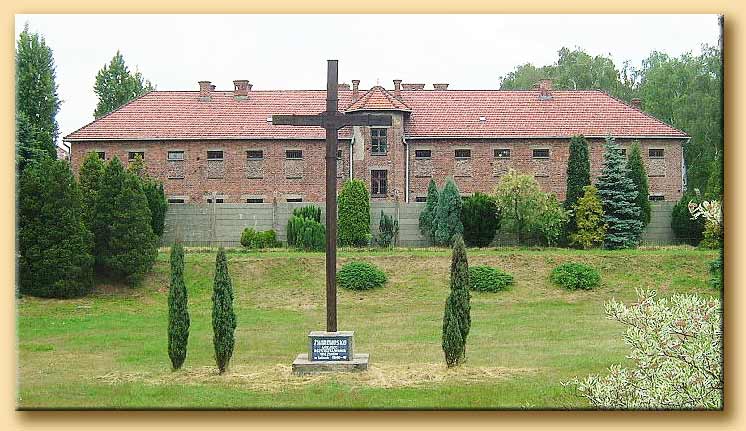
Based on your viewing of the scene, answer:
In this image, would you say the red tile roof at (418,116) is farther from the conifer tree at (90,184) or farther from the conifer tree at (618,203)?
the conifer tree at (90,184)

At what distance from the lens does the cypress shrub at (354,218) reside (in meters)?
28.8

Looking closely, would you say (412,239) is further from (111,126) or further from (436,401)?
(436,401)

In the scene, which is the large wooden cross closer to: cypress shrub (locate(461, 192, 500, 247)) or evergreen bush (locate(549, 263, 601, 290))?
evergreen bush (locate(549, 263, 601, 290))

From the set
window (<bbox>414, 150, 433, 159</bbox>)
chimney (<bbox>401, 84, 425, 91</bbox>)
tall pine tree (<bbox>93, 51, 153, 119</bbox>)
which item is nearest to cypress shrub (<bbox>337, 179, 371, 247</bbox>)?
window (<bbox>414, 150, 433, 159</bbox>)

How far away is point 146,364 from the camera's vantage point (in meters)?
14.8

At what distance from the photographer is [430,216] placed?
2962cm

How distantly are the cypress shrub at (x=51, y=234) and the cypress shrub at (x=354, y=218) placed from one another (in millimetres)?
8881

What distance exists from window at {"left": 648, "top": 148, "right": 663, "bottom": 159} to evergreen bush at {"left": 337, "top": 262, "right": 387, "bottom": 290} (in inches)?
574

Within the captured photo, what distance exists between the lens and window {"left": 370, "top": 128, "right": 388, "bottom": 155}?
3459cm

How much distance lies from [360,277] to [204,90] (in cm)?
1569

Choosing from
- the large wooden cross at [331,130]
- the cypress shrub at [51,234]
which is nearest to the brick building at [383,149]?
the cypress shrub at [51,234]

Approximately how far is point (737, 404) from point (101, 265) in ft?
56.2

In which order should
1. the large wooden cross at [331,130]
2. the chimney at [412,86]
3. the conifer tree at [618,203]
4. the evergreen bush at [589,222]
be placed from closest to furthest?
1. the large wooden cross at [331,130]
2. the evergreen bush at [589,222]
3. the conifer tree at [618,203]
4. the chimney at [412,86]

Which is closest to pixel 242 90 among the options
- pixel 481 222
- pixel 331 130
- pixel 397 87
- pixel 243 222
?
pixel 397 87
